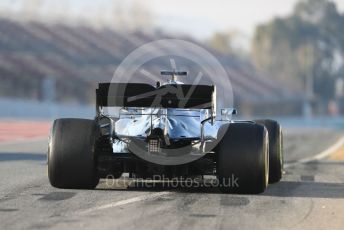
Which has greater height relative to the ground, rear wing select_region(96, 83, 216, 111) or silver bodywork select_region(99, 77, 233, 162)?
rear wing select_region(96, 83, 216, 111)

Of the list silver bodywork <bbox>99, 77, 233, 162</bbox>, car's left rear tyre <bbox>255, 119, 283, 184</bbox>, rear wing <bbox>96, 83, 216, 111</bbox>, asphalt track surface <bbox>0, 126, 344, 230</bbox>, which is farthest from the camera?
car's left rear tyre <bbox>255, 119, 283, 184</bbox>

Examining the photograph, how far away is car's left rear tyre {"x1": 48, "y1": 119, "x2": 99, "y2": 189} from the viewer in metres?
10.3

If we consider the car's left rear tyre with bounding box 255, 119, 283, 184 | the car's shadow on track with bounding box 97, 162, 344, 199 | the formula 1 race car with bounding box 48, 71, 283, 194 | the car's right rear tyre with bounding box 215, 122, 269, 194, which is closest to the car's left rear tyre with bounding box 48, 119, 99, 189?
the formula 1 race car with bounding box 48, 71, 283, 194

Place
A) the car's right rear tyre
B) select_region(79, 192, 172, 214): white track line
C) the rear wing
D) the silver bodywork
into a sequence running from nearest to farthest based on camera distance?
select_region(79, 192, 172, 214): white track line
the car's right rear tyre
the silver bodywork
the rear wing

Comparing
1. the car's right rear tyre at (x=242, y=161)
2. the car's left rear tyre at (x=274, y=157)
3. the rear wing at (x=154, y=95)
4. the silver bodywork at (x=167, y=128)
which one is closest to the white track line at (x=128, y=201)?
the silver bodywork at (x=167, y=128)

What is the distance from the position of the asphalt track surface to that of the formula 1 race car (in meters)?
0.26

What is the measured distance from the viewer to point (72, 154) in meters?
10.3

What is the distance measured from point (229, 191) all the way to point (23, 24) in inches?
2155

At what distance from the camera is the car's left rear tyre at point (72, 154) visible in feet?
33.8

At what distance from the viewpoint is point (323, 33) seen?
3841 inches

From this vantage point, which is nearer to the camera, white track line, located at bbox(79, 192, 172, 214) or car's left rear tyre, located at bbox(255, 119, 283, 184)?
white track line, located at bbox(79, 192, 172, 214)

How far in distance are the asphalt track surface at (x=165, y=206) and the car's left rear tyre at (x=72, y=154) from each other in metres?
0.17

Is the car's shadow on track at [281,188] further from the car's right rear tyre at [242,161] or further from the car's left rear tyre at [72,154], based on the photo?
the car's left rear tyre at [72,154]

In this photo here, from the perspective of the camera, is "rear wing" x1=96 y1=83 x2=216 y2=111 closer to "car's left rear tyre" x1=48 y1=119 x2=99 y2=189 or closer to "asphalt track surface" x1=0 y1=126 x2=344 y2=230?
"car's left rear tyre" x1=48 y1=119 x2=99 y2=189
